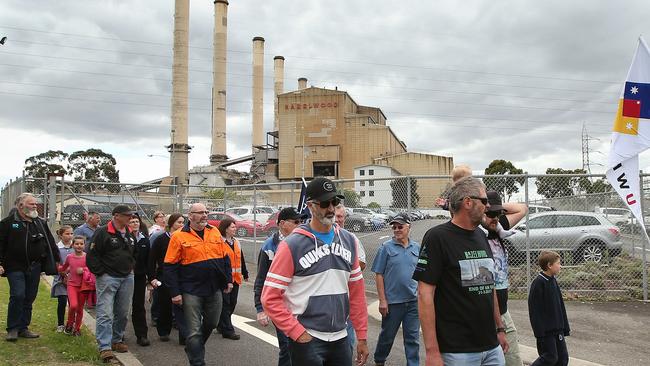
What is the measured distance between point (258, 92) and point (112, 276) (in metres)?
75.3

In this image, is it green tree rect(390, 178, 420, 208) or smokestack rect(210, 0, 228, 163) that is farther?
smokestack rect(210, 0, 228, 163)

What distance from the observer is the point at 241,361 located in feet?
19.8

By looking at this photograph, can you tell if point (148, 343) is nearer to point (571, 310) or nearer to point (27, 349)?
point (27, 349)

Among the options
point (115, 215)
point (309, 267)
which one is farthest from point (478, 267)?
point (115, 215)

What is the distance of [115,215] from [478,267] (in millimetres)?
4751

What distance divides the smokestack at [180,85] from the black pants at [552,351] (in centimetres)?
5725

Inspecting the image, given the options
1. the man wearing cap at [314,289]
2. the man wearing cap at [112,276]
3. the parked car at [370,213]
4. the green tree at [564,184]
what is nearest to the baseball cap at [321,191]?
the man wearing cap at [314,289]

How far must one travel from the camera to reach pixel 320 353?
123 inches

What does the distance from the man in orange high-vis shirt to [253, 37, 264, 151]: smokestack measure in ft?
248

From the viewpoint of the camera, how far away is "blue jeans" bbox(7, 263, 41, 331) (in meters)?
6.31

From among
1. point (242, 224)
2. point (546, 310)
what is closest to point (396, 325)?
point (546, 310)

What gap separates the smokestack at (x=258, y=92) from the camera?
79281mm

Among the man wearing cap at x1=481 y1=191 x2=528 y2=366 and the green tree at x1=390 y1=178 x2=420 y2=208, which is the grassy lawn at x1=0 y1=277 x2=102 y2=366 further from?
the green tree at x1=390 y1=178 x2=420 y2=208

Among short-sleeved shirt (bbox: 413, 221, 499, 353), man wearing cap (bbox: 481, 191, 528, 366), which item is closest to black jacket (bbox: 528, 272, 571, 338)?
man wearing cap (bbox: 481, 191, 528, 366)
